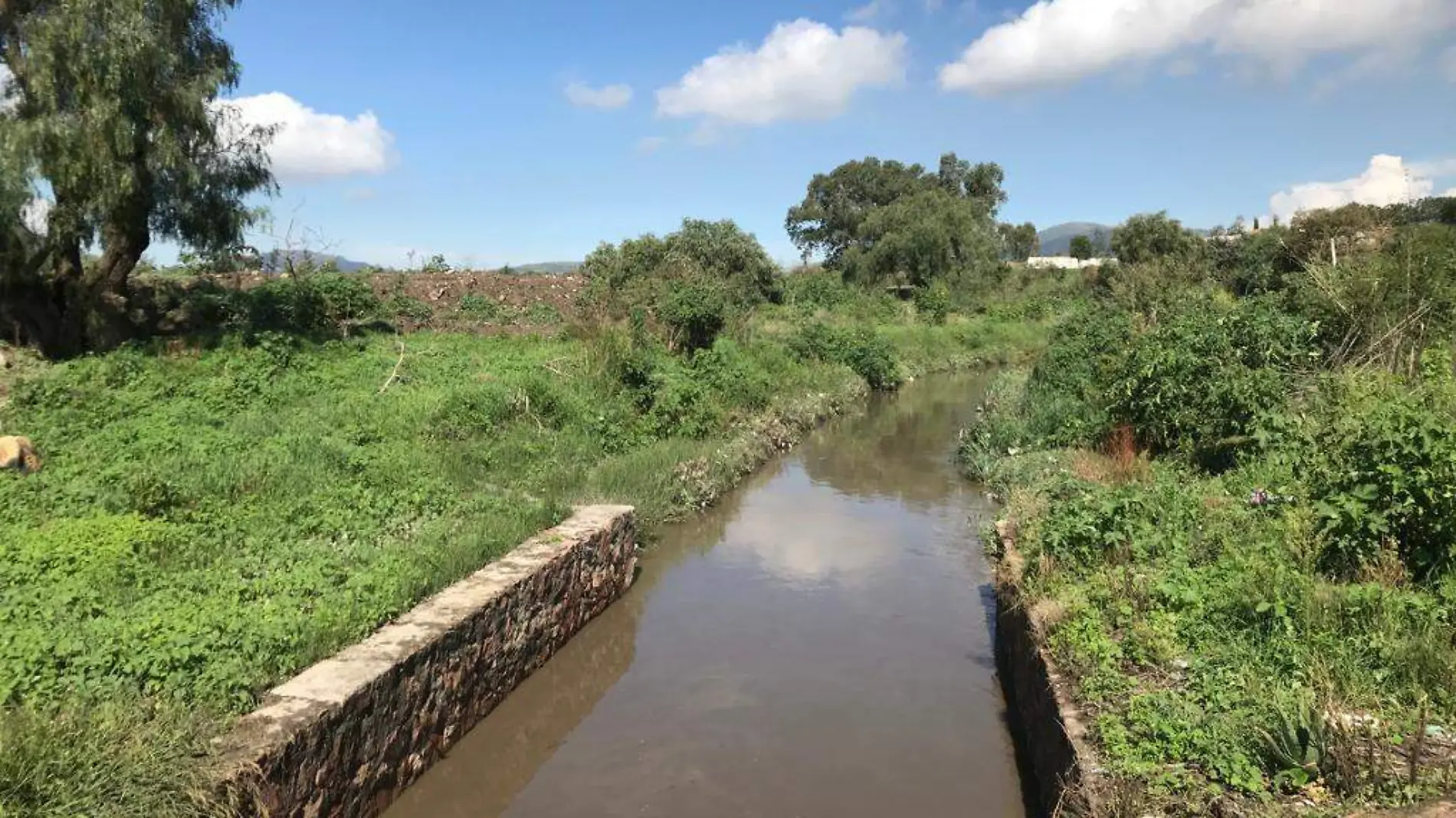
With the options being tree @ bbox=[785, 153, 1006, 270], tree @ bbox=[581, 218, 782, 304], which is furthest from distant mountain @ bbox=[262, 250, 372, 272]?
tree @ bbox=[785, 153, 1006, 270]

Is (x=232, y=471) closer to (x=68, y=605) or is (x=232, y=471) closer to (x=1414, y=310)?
(x=68, y=605)

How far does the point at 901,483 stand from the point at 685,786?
30.9ft

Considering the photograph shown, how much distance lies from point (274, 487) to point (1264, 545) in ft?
26.9

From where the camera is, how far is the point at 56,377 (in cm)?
1078

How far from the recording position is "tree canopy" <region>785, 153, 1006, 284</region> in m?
40.6

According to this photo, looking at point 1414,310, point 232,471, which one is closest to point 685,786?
point 232,471

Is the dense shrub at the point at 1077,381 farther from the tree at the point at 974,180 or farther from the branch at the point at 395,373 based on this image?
the tree at the point at 974,180

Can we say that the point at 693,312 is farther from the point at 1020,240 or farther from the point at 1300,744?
the point at 1020,240

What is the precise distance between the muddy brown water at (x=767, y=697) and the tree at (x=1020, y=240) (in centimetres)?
6947

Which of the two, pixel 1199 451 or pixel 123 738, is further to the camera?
pixel 1199 451

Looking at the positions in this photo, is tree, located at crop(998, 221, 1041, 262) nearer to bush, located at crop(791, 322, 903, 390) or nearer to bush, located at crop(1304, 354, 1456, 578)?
bush, located at crop(791, 322, 903, 390)

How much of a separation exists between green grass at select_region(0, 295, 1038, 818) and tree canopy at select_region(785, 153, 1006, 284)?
2498cm

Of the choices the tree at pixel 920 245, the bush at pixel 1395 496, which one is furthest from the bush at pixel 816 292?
the bush at pixel 1395 496

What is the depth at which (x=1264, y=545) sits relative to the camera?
6215 millimetres
